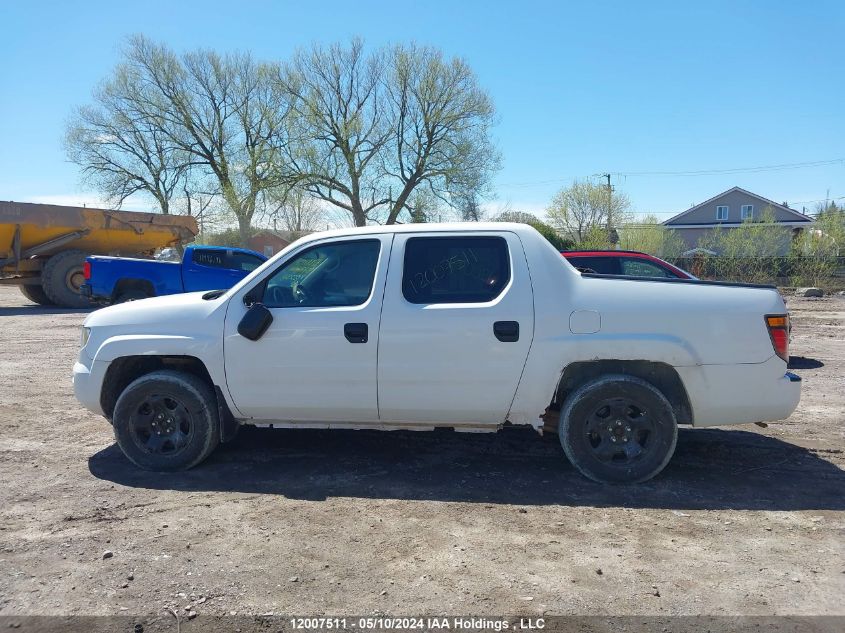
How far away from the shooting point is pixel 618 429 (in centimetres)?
459

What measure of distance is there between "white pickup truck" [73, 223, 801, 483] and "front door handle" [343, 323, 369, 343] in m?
0.01

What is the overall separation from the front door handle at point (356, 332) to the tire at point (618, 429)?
1.52m

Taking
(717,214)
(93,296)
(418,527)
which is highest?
(717,214)

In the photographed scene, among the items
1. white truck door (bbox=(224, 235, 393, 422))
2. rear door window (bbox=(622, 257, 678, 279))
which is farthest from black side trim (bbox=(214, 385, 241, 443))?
rear door window (bbox=(622, 257, 678, 279))

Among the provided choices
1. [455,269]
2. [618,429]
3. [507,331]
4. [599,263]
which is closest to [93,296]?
[599,263]

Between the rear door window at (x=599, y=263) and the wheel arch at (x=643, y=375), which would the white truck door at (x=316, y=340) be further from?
the rear door window at (x=599, y=263)

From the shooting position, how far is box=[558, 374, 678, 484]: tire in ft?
14.8

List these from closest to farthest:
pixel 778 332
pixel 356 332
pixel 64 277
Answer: pixel 778 332 < pixel 356 332 < pixel 64 277

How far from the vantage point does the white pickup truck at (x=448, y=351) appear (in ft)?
14.7

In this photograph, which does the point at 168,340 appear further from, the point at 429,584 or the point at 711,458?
the point at 711,458

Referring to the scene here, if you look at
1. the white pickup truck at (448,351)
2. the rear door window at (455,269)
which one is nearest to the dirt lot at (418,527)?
the white pickup truck at (448,351)

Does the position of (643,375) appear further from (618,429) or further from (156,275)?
(156,275)

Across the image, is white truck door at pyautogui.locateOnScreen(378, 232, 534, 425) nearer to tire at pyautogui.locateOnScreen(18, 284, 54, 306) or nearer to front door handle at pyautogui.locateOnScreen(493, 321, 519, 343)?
front door handle at pyautogui.locateOnScreen(493, 321, 519, 343)

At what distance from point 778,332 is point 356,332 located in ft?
9.67
